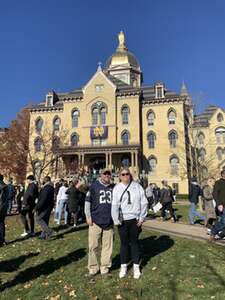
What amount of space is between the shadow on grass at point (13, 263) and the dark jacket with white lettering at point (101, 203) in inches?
106

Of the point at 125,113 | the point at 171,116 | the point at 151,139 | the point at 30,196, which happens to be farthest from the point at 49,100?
the point at 30,196

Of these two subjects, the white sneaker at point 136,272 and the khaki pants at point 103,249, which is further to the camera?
the khaki pants at point 103,249

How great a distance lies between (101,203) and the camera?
6516 mm

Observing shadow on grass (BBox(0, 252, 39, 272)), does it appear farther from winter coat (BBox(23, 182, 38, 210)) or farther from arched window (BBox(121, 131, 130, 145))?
arched window (BBox(121, 131, 130, 145))

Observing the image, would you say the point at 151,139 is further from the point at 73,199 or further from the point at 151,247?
the point at 151,247

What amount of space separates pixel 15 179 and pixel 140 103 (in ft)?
74.0

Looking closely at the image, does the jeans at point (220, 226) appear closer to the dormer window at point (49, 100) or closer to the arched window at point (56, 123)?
the arched window at point (56, 123)

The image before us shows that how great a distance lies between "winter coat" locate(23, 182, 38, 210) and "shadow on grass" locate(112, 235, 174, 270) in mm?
4025

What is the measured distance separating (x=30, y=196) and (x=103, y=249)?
4857 millimetres

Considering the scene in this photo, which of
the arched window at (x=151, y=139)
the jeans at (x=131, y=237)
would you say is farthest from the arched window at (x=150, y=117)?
the jeans at (x=131, y=237)

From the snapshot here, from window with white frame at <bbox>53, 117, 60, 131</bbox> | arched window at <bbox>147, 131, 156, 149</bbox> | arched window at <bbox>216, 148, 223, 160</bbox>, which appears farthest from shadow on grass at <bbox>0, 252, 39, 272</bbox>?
arched window at <bbox>216, 148, 223, 160</bbox>

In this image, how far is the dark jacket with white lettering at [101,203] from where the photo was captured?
6465 millimetres

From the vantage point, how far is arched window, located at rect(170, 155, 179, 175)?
43.7m

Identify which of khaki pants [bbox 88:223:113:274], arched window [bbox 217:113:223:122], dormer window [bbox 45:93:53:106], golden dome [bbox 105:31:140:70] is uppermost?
golden dome [bbox 105:31:140:70]
